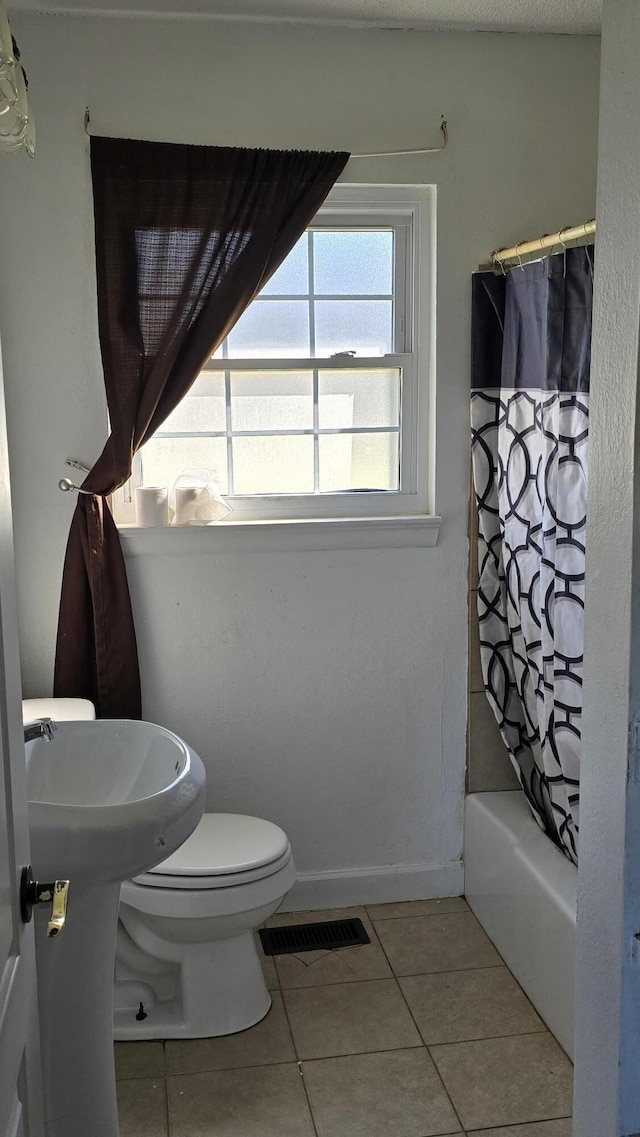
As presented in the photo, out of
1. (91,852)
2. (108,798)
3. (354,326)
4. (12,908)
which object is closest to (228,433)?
(354,326)

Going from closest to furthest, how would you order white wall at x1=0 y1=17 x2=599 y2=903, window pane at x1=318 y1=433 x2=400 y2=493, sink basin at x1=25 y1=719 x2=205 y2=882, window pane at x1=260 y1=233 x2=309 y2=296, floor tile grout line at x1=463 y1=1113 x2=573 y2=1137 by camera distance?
1. sink basin at x1=25 y1=719 x2=205 y2=882
2. floor tile grout line at x1=463 y1=1113 x2=573 y2=1137
3. white wall at x1=0 y1=17 x2=599 y2=903
4. window pane at x1=260 y1=233 x2=309 y2=296
5. window pane at x1=318 y1=433 x2=400 y2=493

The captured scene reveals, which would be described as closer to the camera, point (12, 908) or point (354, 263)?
point (12, 908)

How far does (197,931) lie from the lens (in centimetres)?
244

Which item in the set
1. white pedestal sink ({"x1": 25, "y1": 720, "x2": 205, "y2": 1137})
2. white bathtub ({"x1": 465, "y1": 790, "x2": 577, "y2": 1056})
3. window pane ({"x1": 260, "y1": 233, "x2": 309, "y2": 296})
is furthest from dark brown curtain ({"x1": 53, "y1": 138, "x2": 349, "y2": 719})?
white bathtub ({"x1": 465, "y1": 790, "x2": 577, "y2": 1056})

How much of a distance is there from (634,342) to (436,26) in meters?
1.87

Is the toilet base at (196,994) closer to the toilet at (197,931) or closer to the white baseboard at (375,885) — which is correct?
the toilet at (197,931)

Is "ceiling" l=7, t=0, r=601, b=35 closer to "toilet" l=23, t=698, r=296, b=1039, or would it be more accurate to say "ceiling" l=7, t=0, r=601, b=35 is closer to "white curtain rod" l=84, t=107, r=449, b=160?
"white curtain rod" l=84, t=107, r=449, b=160

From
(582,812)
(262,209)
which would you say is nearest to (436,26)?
(262,209)

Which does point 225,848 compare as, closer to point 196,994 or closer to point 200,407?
point 196,994

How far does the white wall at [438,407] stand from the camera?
268cm

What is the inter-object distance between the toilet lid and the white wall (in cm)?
35

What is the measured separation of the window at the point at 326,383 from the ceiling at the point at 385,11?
0.43 meters

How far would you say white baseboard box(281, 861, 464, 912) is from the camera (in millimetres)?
3092

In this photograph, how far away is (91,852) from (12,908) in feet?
1.77
